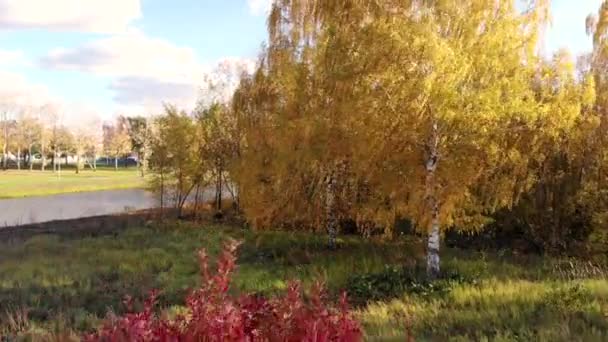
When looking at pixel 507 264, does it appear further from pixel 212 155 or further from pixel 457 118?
pixel 212 155

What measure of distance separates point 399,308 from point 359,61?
172 inches

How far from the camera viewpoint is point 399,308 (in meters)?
7.66

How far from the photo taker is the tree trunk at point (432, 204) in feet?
32.6

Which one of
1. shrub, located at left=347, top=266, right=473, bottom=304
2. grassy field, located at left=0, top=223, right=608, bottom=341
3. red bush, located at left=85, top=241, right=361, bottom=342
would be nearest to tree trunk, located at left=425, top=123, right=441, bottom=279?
shrub, located at left=347, top=266, right=473, bottom=304

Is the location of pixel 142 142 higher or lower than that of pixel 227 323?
higher

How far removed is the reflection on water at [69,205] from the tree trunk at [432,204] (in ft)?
66.4

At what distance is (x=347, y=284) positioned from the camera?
400 inches

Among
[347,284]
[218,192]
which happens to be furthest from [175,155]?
[347,284]

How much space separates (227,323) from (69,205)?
3906 centimetres

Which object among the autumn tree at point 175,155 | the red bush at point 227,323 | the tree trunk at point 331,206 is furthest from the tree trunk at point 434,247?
the autumn tree at point 175,155

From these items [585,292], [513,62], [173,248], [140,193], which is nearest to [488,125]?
[513,62]

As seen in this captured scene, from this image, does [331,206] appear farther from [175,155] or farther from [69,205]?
[69,205]

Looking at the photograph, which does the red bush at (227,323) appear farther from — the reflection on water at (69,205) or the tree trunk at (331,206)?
the reflection on water at (69,205)

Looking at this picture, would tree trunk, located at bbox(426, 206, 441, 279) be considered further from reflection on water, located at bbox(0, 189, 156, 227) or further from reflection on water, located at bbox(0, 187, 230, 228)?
reflection on water, located at bbox(0, 189, 156, 227)
